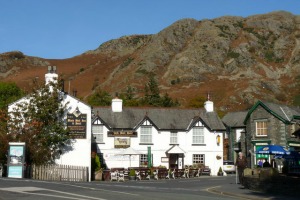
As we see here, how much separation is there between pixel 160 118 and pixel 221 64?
79.2 m

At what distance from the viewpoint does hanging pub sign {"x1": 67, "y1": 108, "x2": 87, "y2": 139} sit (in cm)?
3906

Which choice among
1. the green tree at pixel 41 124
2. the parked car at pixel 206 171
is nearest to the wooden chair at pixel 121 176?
the green tree at pixel 41 124

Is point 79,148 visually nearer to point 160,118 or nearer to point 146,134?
point 146,134

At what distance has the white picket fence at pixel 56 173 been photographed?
3230cm

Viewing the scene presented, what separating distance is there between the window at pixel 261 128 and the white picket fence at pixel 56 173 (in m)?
22.0

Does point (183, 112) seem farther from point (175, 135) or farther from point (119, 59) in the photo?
point (119, 59)

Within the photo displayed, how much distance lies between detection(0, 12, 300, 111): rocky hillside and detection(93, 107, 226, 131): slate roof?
4437cm

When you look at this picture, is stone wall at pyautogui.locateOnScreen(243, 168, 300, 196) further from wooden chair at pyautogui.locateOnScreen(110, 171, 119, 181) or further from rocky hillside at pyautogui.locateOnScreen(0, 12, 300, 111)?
rocky hillside at pyautogui.locateOnScreen(0, 12, 300, 111)

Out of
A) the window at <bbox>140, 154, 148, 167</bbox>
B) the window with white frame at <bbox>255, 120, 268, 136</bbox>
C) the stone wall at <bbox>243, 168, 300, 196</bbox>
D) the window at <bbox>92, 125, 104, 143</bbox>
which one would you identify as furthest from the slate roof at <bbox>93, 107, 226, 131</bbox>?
the stone wall at <bbox>243, 168, 300, 196</bbox>

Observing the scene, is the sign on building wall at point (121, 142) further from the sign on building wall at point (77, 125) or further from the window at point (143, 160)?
the sign on building wall at point (77, 125)

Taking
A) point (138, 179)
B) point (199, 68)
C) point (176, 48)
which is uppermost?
point (176, 48)

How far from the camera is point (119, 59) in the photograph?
175 m

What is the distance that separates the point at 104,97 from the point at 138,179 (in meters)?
44.3

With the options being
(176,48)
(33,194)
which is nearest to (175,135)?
(33,194)
